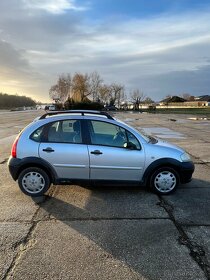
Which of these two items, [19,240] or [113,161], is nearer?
[19,240]

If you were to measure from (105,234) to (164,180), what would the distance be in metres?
2.19

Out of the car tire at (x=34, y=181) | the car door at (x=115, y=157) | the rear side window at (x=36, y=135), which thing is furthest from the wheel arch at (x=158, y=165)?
the rear side window at (x=36, y=135)

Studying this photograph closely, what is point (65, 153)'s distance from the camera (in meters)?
5.86

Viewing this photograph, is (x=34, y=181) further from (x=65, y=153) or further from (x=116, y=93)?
(x=116, y=93)

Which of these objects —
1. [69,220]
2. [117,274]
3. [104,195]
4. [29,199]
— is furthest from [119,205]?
[117,274]

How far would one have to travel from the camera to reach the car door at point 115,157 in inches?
231

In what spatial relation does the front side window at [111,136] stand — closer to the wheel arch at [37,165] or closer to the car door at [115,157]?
the car door at [115,157]

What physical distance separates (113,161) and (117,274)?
2.69 metres

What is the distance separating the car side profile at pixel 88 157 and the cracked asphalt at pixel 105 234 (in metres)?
0.31

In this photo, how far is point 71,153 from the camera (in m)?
5.87

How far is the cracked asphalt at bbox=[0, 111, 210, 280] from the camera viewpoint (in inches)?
138

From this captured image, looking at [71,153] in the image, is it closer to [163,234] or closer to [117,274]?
[163,234]

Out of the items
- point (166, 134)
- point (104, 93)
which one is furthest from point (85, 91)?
point (166, 134)

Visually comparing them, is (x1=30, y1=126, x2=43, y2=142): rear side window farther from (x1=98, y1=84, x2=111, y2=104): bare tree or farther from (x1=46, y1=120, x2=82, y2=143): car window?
(x1=98, y1=84, x2=111, y2=104): bare tree
